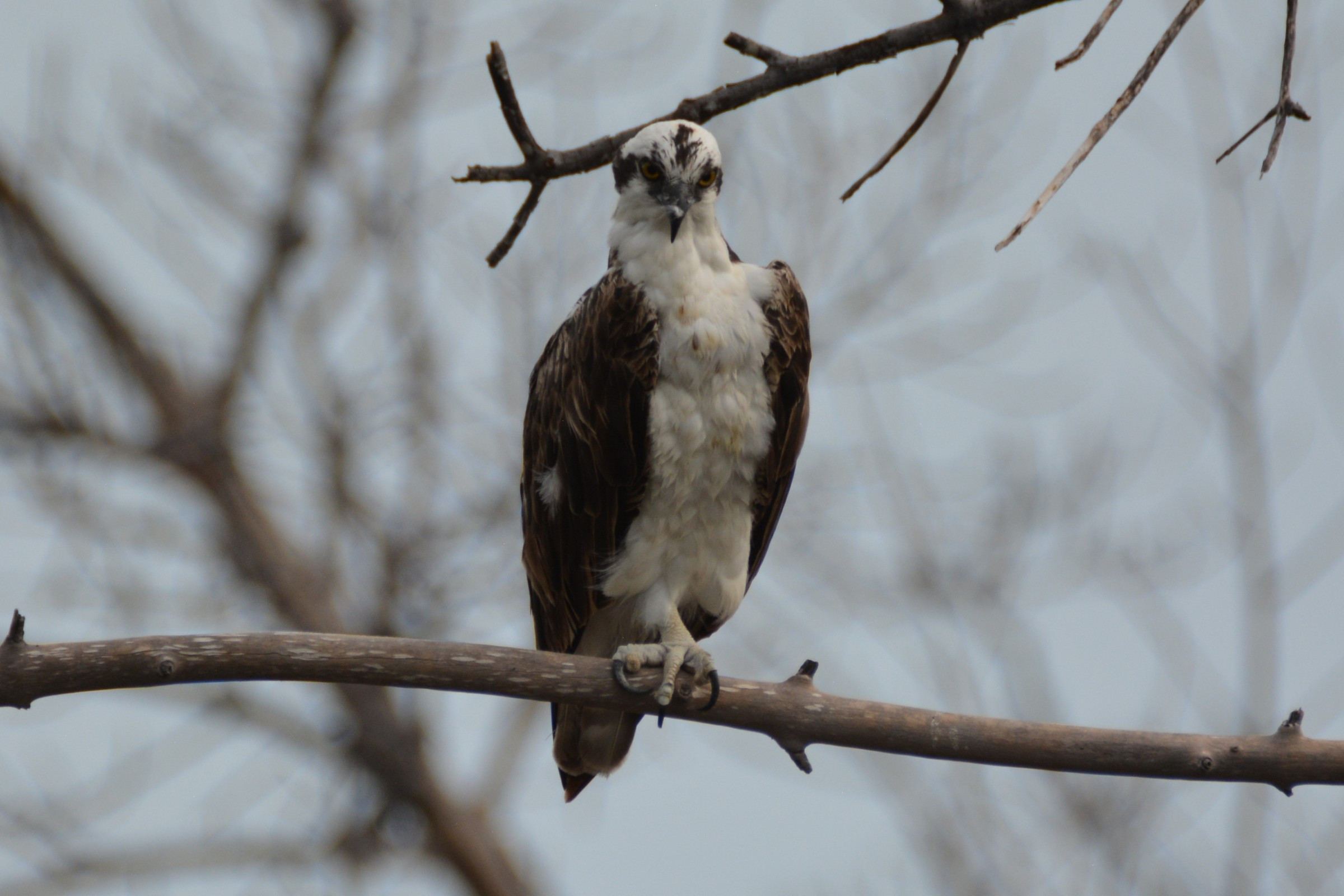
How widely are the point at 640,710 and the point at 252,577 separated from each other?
6.50m

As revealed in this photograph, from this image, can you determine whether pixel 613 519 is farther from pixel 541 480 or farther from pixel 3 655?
pixel 3 655

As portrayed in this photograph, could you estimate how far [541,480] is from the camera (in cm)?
470

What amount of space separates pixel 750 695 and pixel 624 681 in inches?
15.4

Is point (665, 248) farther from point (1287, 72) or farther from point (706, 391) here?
point (1287, 72)

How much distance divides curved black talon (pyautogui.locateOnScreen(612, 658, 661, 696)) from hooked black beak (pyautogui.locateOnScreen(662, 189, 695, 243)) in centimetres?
146

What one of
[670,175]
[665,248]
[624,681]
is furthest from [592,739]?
[670,175]

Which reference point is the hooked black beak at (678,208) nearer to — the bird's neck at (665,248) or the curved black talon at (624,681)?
the bird's neck at (665,248)

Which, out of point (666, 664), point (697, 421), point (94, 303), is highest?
point (94, 303)

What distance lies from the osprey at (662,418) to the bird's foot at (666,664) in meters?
0.01

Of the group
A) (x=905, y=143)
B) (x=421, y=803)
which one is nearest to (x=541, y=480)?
(x=905, y=143)

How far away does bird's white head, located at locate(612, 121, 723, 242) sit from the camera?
4332 mm

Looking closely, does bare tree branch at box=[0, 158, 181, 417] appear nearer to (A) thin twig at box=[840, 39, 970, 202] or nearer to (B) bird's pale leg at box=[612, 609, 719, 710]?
(B) bird's pale leg at box=[612, 609, 719, 710]

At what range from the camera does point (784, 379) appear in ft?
14.9

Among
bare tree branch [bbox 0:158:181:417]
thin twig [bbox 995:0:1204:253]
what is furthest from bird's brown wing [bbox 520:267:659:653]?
bare tree branch [bbox 0:158:181:417]
